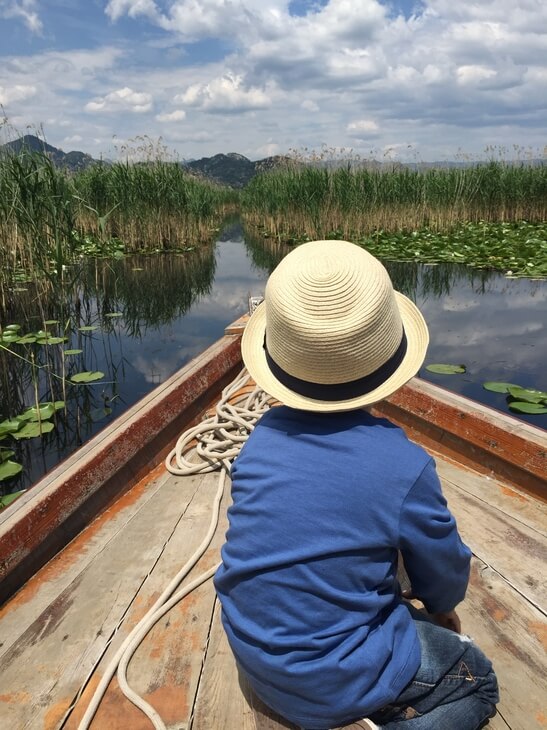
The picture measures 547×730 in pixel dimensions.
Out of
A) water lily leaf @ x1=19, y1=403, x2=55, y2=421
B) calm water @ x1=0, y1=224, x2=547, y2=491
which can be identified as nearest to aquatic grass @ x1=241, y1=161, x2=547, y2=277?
calm water @ x1=0, y1=224, x2=547, y2=491

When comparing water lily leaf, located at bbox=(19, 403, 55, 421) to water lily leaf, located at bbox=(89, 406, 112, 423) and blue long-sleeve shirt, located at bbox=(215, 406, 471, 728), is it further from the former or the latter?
blue long-sleeve shirt, located at bbox=(215, 406, 471, 728)

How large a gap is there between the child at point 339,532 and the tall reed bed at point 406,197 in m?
11.5

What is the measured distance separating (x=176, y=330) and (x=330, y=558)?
6067 millimetres

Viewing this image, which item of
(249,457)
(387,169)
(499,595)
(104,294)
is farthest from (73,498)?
(387,169)

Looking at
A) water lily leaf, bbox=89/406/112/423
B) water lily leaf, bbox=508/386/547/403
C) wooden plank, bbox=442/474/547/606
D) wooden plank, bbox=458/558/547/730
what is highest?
wooden plank, bbox=442/474/547/606

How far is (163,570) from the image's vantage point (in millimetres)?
1664

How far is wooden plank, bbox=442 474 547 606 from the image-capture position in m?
1.54

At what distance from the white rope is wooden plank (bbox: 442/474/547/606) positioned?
2.77ft

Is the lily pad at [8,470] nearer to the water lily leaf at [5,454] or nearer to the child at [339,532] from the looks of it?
the water lily leaf at [5,454]

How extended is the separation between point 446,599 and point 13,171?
4.70 meters

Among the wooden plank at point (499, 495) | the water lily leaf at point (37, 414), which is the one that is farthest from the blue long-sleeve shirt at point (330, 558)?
the water lily leaf at point (37, 414)

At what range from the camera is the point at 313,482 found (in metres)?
0.87

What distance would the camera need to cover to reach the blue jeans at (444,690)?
954mm

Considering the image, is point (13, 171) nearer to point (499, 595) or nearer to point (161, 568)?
point (161, 568)
